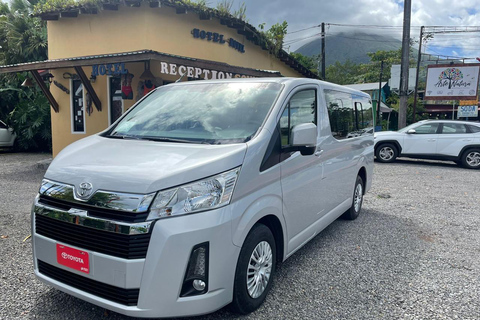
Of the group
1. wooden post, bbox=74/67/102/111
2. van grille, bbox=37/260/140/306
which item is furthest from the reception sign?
van grille, bbox=37/260/140/306

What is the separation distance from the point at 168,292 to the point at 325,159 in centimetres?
238

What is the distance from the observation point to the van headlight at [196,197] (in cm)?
241

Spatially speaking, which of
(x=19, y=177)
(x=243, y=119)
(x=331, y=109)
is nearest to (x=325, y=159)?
(x=331, y=109)

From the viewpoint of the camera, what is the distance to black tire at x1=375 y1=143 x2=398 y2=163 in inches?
521

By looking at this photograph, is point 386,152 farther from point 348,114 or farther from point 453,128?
point 348,114

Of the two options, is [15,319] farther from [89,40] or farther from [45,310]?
[89,40]

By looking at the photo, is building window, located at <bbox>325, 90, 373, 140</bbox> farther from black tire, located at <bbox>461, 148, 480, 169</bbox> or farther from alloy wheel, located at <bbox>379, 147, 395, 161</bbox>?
black tire, located at <bbox>461, 148, 480, 169</bbox>

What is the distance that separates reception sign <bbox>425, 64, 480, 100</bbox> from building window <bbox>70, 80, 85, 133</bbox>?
2069 cm

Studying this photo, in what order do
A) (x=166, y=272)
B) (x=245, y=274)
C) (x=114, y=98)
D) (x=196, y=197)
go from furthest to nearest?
(x=114, y=98) < (x=245, y=274) < (x=196, y=197) < (x=166, y=272)

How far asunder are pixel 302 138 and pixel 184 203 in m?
1.22

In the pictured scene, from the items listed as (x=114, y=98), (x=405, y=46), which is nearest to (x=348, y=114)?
(x=114, y=98)

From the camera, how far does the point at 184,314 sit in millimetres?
2480

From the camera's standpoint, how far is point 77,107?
11594 mm

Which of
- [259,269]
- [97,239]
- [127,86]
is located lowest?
[259,269]
